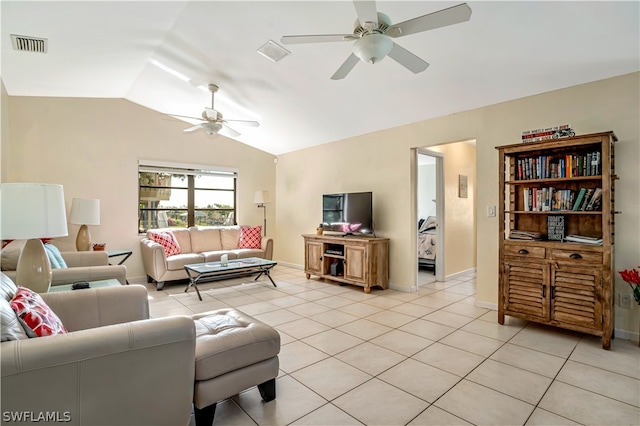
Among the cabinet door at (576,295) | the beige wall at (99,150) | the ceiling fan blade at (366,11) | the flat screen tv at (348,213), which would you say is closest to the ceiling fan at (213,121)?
the beige wall at (99,150)

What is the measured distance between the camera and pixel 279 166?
7.09 meters

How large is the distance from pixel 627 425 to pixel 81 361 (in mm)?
2796

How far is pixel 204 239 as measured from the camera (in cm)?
585

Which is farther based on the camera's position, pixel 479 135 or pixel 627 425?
pixel 479 135

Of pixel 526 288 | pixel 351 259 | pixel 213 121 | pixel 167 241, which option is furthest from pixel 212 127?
pixel 526 288

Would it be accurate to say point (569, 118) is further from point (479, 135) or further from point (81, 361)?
point (81, 361)

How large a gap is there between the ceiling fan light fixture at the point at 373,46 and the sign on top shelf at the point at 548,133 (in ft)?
7.27

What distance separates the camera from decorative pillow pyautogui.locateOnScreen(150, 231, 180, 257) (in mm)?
5145

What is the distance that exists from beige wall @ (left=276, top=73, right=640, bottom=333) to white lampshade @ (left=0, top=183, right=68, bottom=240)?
402cm

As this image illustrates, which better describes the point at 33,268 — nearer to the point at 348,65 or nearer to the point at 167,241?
the point at 348,65

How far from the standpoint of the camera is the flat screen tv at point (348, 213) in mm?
4938

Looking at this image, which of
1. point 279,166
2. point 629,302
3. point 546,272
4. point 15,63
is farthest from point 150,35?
point 629,302

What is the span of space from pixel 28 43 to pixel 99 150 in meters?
2.30

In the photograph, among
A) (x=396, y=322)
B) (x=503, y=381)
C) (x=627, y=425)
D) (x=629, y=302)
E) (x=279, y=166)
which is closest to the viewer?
(x=627, y=425)
